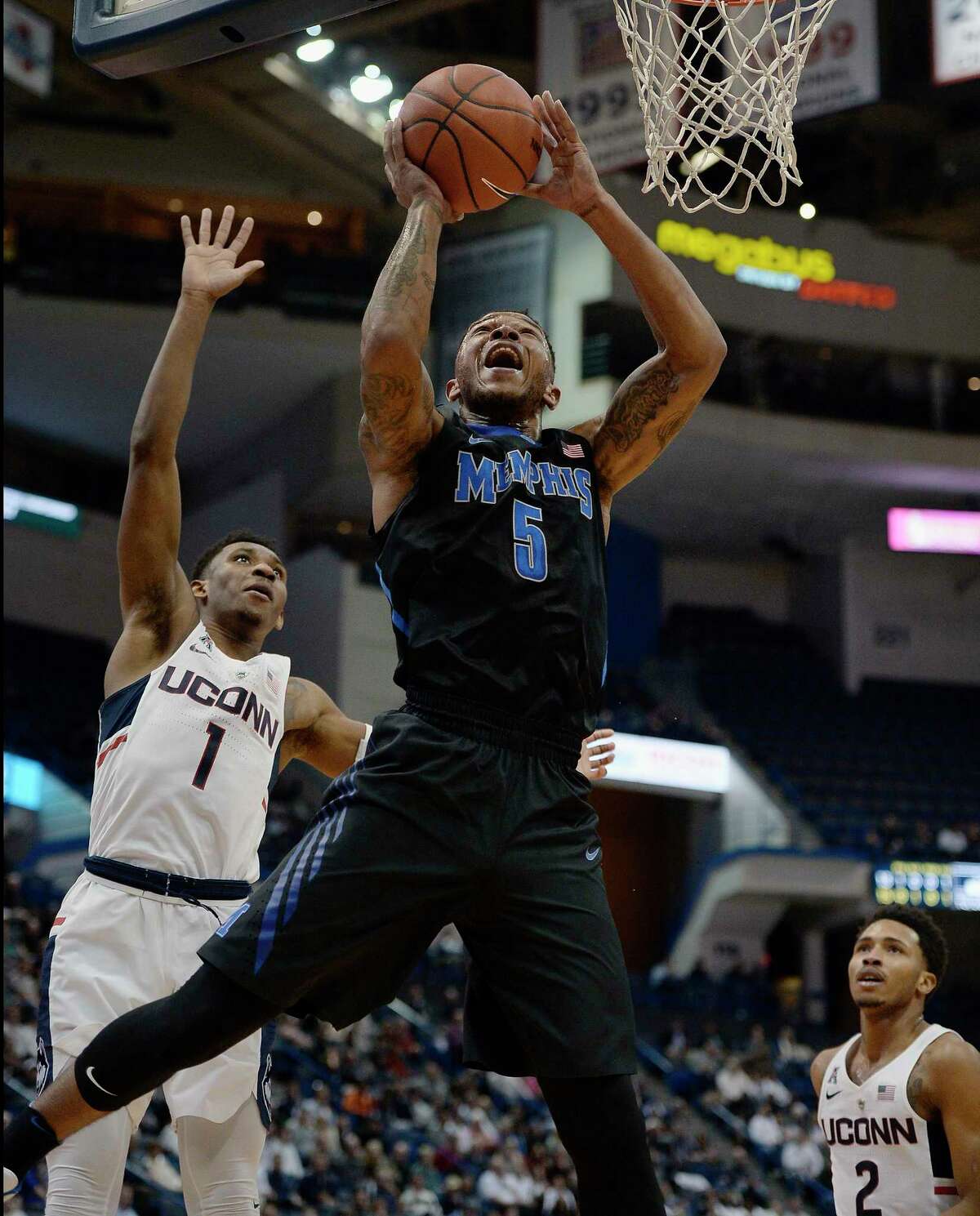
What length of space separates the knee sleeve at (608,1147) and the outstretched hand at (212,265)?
2.35 metres

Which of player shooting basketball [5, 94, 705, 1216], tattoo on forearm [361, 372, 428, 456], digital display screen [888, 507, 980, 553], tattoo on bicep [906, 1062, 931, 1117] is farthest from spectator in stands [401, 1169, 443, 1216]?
digital display screen [888, 507, 980, 553]

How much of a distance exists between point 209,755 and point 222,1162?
1050 millimetres

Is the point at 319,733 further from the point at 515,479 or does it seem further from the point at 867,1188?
the point at 867,1188

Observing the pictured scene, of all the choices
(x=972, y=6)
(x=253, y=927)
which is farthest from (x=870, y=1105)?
(x=972, y=6)

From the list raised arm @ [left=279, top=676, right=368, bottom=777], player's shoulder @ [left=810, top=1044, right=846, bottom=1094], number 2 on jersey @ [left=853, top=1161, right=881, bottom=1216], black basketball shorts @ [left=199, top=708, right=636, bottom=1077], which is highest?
raised arm @ [left=279, top=676, right=368, bottom=777]

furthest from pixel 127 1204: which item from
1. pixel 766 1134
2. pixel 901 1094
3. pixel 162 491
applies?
pixel 766 1134

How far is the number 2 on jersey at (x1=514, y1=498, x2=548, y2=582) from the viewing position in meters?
3.04

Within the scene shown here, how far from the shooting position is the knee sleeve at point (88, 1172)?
3.55m

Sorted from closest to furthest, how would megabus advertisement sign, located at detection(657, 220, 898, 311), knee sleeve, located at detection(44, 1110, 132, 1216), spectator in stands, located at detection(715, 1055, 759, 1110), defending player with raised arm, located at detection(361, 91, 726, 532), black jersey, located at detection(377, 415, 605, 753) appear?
black jersey, located at detection(377, 415, 605, 753)
defending player with raised arm, located at detection(361, 91, 726, 532)
knee sleeve, located at detection(44, 1110, 132, 1216)
spectator in stands, located at detection(715, 1055, 759, 1110)
megabus advertisement sign, located at detection(657, 220, 898, 311)

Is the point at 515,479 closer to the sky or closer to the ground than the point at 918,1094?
closer to the sky

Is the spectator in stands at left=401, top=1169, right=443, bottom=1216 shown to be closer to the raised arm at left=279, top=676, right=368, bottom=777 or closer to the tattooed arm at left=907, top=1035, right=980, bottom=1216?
the tattooed arm at left=907, top=1035, right=980, bottom=1216

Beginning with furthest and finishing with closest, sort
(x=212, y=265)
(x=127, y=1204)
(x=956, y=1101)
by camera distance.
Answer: (x=127, y=1204)
(x=956, y=1101)
(x=212, y=265)

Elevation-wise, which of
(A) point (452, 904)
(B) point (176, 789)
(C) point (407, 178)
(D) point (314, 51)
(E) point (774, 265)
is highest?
(E) point (774, 265)

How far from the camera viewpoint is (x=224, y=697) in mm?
4199
